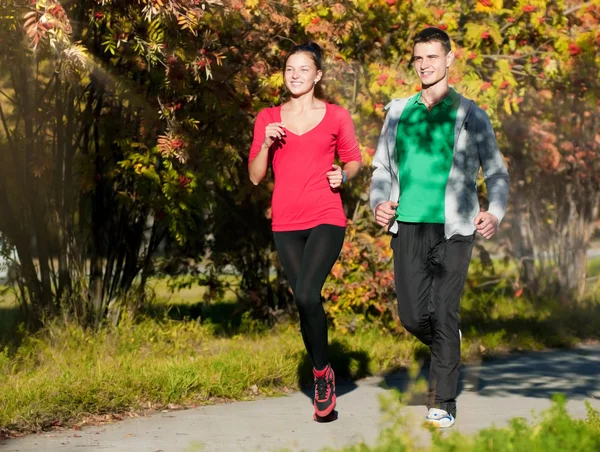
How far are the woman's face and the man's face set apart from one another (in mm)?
606

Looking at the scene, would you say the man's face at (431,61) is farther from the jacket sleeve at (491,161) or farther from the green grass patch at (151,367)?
the green grass patch at (151,367)

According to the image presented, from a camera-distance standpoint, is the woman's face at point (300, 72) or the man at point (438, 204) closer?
the man at point (438, 204)

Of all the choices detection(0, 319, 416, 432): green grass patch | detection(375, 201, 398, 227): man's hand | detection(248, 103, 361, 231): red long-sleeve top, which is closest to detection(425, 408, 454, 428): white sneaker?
detection(375, 201, 398, 227): man's hand

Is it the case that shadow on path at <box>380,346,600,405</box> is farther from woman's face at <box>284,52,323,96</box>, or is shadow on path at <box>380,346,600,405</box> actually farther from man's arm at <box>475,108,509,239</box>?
woman's face at <box>284,52,323,96</box>

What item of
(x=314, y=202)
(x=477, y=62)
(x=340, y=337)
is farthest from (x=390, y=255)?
(x=314, y=202)

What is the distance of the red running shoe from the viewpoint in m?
6.40

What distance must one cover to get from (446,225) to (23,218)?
13.9 feet

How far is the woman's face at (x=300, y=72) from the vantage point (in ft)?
21.5

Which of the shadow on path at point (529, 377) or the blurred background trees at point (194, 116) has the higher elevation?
the blurred background trees at point (194, 116)

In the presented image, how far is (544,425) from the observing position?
16.6 ft

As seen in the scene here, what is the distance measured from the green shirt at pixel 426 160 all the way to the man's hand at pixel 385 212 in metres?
0.14

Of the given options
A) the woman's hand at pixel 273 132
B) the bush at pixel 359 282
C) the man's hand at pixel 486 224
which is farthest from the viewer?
the bush at pixel 359 282

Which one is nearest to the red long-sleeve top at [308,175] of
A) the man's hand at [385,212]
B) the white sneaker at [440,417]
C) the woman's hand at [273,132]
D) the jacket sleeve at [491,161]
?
the woman's hand at [273,132]

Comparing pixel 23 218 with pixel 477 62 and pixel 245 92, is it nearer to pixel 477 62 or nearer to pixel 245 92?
pixel 245 92
